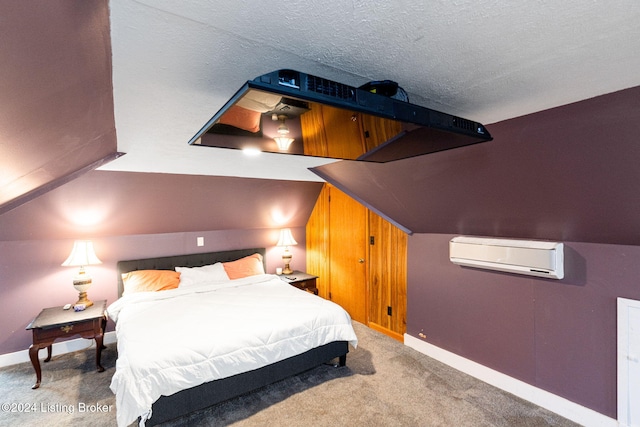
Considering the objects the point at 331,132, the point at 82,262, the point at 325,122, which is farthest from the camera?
A: the point at 82,262

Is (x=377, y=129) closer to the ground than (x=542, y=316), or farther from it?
farther from it

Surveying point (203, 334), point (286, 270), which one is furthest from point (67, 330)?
point (286, 270)

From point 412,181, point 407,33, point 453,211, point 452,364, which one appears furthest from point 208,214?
point 407,33

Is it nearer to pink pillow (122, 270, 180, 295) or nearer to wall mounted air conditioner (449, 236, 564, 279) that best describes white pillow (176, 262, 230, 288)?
pink pillow (122, 270, 180, 295)

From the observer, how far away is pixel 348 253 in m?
4.42

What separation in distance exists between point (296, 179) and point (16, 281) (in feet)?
10.8

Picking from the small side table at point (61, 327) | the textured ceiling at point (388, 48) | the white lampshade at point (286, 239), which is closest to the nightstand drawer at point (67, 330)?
the small side table at point (61, 327)

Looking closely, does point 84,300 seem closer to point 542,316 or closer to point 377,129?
point 377,129

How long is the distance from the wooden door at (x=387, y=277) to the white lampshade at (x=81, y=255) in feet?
10.6

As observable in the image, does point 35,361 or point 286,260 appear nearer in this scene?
point 35,361

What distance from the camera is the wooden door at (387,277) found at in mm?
3709

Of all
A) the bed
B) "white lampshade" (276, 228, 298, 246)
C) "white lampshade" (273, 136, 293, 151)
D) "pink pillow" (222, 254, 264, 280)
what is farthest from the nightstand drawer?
"white lampshade" (273, 136, 293, 151)

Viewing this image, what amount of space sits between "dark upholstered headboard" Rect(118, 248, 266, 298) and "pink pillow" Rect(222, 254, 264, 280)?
4.9 inches

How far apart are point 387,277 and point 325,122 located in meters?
2.98
